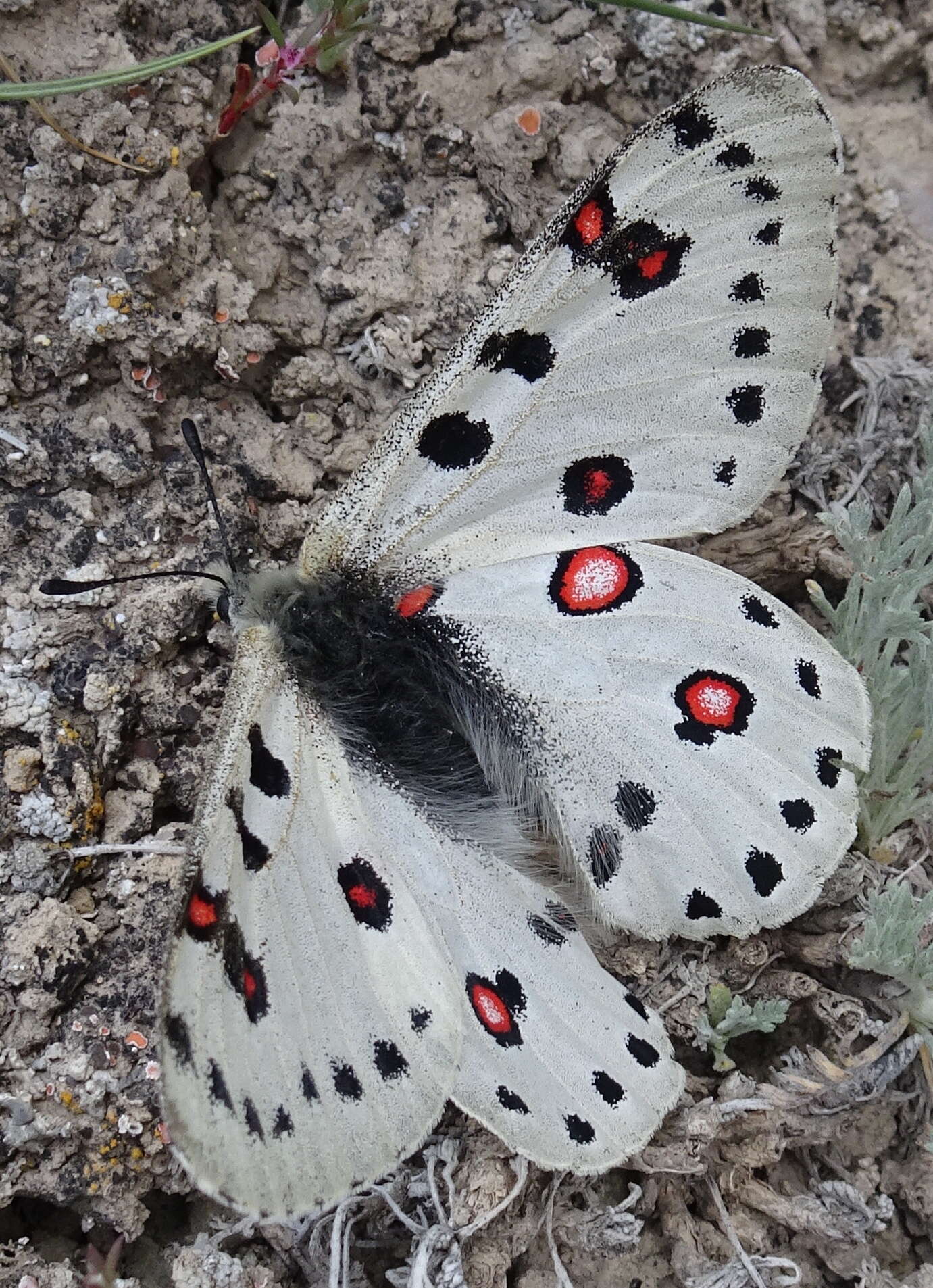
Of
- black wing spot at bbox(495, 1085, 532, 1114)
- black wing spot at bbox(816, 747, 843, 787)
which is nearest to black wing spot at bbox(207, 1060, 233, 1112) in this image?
black wing spot at bbox(495, 1085, 532, 1114)

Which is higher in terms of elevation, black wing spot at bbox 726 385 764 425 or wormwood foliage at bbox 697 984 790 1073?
black wing spot at bbox 726 385 764 425

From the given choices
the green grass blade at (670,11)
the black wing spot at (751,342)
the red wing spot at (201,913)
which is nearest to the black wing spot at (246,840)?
the red wing spot at (201,913)

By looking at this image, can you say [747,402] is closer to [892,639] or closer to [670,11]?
[892,639]

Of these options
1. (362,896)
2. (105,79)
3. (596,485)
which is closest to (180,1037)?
(362,896)

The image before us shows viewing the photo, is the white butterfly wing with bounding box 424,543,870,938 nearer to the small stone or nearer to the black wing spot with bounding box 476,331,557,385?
the black wing spot with bounding box 476,331,557,385

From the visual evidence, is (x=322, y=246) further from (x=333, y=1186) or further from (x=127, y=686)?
(x=333, y=1186)

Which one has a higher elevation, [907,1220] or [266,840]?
[266,840]

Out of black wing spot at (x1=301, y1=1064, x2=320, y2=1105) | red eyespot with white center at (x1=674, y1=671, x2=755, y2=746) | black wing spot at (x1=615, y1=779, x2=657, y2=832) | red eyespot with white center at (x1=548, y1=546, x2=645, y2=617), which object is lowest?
black wing spot at (x1=301, y1=1064, x2=320, y2=1105)

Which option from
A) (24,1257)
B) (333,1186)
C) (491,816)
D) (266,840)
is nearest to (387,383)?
(491,816)
